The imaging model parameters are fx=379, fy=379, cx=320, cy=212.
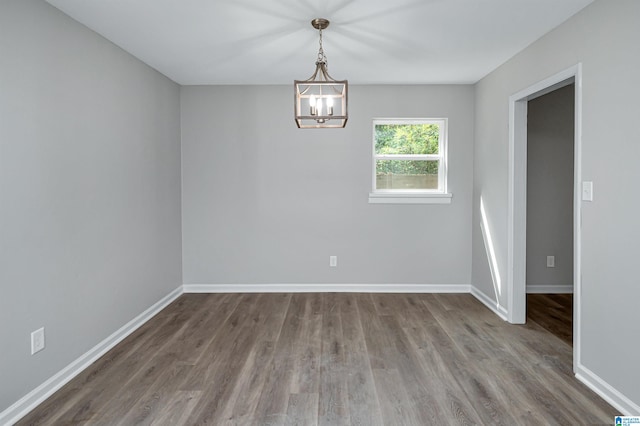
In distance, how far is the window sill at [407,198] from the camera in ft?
15.1

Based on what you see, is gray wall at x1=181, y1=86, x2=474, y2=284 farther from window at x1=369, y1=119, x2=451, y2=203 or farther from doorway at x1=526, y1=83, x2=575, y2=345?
doorway at x1=526, y1=83, x2=575, y2=345

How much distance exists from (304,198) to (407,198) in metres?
1.26

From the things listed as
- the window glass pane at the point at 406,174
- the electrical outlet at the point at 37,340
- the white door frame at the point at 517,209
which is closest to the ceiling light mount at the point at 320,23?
the white door frame at the point at 517,209

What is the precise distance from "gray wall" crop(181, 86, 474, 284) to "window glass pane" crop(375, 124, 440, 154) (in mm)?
156

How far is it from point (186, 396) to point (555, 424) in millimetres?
2125

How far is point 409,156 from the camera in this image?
185 inches

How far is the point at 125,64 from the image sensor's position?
3.38m

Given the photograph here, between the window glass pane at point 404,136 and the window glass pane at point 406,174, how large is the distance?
0.17 meters

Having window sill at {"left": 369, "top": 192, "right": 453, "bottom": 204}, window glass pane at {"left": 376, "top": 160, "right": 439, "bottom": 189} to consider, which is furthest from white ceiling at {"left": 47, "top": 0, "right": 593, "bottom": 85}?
window sill at {"left": 369, "top": 192, "right": 453, "bottom": 204}

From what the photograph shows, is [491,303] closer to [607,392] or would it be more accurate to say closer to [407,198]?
[407,198]

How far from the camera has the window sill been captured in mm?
4594

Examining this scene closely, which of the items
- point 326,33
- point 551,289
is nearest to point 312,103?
point 326,33

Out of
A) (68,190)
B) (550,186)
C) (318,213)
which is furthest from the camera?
(318,213)

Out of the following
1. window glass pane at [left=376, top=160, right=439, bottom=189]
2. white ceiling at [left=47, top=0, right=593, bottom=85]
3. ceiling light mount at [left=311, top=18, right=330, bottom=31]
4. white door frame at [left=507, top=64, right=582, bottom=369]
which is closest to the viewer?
white ceiling at [left=47, top=0, right=593, bottom=85]
